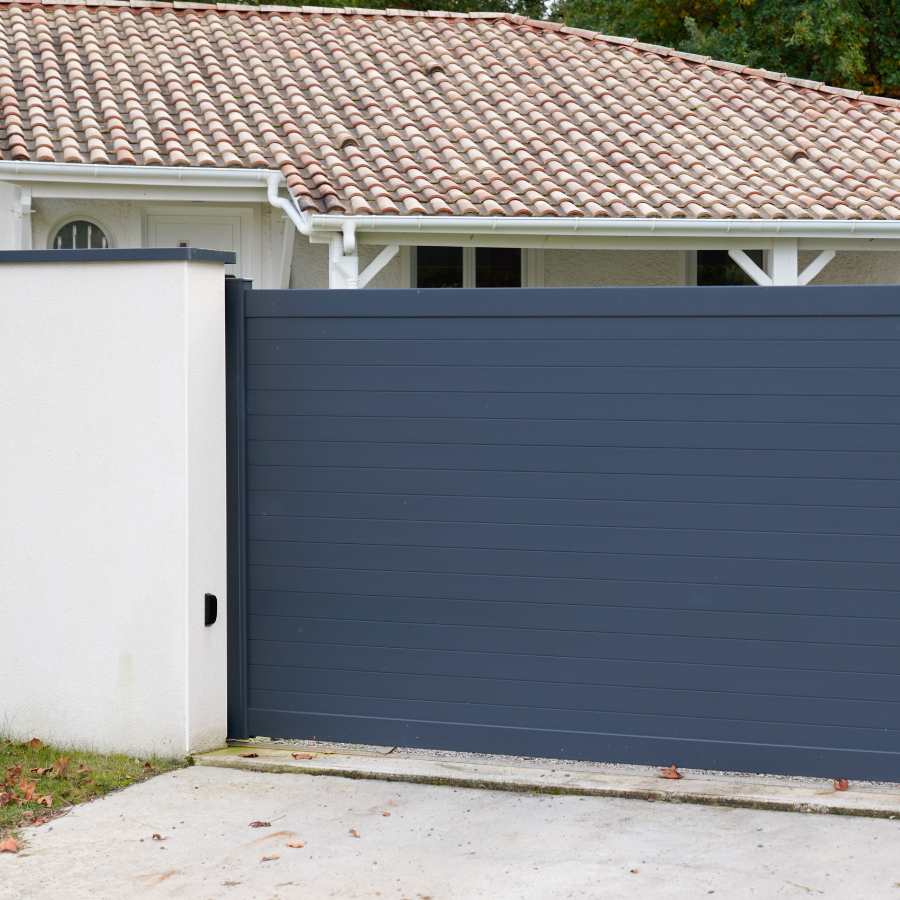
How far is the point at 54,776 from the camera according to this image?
5.69 meters

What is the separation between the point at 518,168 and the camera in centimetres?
1280

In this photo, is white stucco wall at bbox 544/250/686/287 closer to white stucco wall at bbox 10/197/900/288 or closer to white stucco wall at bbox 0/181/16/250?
white stucco wall at bbox 10/197/900/288

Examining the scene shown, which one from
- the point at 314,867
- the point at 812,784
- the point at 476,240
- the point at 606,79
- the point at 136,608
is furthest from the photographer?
the point at 606,79

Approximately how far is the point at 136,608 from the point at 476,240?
678cm

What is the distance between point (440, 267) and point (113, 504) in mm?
8656

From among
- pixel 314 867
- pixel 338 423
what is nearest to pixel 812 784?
pixel 314 867

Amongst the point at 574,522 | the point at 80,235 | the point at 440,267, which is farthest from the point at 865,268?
the point at 574,522

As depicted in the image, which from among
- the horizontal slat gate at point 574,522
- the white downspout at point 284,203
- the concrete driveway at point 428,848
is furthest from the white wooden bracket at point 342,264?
the concrete driveway at point 428,848

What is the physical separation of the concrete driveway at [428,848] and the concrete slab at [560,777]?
7 cm

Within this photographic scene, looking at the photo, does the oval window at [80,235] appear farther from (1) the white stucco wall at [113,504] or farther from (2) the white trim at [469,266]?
(1) the white stucco wall at [113,504]

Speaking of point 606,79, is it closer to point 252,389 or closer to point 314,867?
point 252,389

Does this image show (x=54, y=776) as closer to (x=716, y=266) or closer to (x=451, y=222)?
(x=451, y=222)

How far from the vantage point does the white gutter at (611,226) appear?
37.9 feet

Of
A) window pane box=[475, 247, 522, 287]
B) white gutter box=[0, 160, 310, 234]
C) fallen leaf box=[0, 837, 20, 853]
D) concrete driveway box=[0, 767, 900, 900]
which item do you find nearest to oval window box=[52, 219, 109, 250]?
white gutter box=[0, 160, 310, 234]
